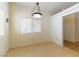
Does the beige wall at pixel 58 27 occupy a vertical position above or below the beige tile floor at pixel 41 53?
above

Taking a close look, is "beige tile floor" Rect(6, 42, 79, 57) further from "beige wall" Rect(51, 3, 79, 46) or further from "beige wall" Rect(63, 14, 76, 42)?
"beige wall" Rect(63, 14, 76, 42)

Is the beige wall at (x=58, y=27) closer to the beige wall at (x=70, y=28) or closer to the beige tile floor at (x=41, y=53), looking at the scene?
the beige tile floor at (x=41, y=53)

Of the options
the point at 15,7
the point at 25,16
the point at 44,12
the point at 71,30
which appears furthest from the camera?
the point at 71,30

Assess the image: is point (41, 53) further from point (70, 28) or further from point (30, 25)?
point (70, 28)

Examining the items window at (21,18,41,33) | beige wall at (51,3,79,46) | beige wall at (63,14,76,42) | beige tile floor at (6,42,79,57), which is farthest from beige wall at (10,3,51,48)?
beige wall at (63,14,76,42)

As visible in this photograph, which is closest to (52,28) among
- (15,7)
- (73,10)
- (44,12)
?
(44,12)

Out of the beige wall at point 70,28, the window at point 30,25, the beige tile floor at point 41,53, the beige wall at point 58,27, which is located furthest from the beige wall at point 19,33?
the beige wall at point 70,28

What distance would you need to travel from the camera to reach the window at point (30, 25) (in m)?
5.78

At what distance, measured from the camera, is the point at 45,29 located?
6.84 metres

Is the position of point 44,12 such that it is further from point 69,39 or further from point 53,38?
point 69,39

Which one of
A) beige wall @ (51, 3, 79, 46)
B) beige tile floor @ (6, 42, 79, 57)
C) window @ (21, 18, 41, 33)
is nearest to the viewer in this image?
beige tile floor @ (6, 42, 79, 57)

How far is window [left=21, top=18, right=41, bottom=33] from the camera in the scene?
5.78 meters

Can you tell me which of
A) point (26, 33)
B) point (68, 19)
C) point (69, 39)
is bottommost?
point (69, 39)

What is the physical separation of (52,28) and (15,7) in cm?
316
